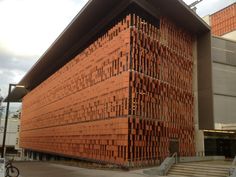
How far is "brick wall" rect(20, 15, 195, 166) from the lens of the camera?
90.3ft

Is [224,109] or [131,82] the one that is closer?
[131,82]

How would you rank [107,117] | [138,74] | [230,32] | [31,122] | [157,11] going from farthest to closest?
1. [31,122]
2. [230,32]
3. [157,11]
4. [107,117]
5. [138,74]

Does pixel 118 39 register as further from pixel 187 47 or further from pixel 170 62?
pixel 187 47

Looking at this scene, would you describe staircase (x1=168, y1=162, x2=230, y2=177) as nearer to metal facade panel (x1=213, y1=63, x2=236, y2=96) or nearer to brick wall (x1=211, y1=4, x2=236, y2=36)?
metal facade panel (x1=213, y1=63, x2=236, y2=96)

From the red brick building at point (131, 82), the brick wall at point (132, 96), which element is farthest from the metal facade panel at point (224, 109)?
the brick wall at point (132, 96)

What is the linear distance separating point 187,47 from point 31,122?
4238cm

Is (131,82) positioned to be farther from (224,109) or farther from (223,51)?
(223,51)

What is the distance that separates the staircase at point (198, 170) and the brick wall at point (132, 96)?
4207mm

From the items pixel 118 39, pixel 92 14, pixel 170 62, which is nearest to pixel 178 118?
pixel 170 62

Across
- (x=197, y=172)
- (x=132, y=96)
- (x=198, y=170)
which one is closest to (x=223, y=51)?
(x=132, y=96)

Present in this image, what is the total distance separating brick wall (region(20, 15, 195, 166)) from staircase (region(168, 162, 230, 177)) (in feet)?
13.8

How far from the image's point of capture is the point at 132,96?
27.3 meters

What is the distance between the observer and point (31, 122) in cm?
6756

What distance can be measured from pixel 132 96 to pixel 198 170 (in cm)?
855
